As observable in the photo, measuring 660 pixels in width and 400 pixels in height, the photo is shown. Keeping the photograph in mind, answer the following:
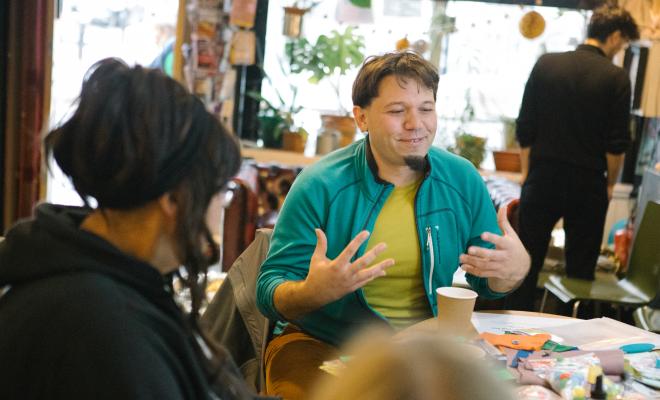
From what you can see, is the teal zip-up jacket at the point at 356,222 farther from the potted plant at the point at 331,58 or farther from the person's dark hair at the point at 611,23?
the potted plant at the point at 331,58

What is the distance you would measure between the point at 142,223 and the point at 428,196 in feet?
3.82

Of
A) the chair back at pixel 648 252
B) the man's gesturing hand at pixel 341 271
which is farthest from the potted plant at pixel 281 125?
the man's gesturing hand at pixel 341 271

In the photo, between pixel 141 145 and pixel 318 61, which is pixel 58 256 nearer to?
pixel 141 145

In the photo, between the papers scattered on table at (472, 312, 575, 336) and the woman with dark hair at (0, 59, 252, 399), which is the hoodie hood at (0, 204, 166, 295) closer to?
the woman with dark hair at (0, 59, 252, 399)

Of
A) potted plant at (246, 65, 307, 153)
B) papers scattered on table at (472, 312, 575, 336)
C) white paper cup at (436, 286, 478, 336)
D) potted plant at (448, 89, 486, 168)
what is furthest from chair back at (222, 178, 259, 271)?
white paper cup at (436, 286, 478, 336)

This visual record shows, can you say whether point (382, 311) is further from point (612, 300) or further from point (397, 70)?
point (612, 300)

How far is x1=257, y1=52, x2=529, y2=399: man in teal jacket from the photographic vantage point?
2.12 meters

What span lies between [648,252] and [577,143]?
2.09ft

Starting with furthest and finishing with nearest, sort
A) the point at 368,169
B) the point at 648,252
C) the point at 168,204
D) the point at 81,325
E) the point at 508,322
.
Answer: the point at 648,252
the point at 368,169
the point at 508,322
the point at 168,204
the point at 81,325

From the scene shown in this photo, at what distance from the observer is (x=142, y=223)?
1.25 metres

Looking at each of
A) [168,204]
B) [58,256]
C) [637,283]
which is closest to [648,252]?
[637,283]

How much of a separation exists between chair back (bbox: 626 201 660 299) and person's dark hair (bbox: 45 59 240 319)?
108 inches

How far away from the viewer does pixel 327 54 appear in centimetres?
533

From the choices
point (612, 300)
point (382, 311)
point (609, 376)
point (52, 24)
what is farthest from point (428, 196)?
point (52, 24)
